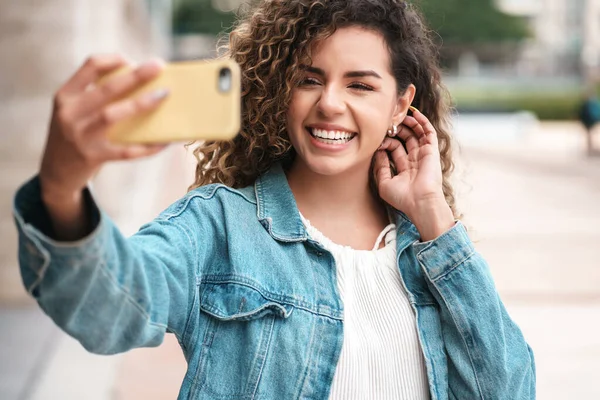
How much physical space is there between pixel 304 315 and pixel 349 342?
4.8 inches

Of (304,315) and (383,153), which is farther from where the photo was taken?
(383,153)

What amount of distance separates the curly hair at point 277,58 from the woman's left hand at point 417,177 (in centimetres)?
14

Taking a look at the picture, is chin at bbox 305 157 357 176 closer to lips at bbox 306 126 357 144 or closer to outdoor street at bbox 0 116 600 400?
lips at bbox 306 126 357 144

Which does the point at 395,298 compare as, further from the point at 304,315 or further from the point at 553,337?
the point at 553,337

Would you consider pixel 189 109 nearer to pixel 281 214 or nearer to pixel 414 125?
pixel 281 214

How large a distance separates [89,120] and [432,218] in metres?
1.11

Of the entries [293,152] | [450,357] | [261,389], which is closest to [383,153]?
[293,152]

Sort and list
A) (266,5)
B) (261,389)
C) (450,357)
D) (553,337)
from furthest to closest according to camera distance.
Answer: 1. (553,337)
2. (266,5)
3. (450,357)
4. (261,389)

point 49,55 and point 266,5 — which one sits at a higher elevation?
point 266,5

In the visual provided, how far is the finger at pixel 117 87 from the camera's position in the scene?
106cm

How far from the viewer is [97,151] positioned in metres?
1.09

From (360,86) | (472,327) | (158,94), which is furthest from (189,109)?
(472,327)

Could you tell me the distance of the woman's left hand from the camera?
2.02m

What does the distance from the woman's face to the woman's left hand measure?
166 millimetres
